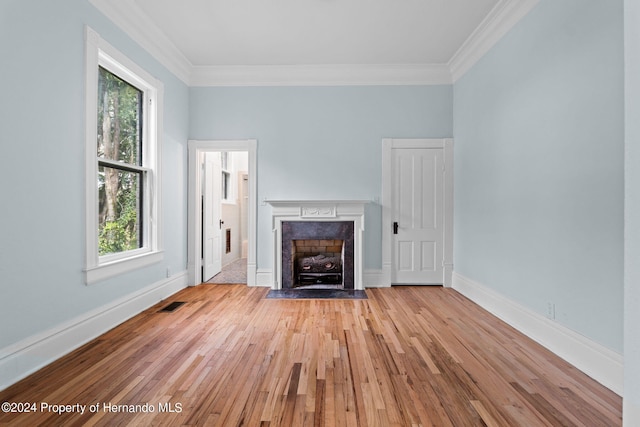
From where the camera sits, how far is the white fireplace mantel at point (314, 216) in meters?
4.63

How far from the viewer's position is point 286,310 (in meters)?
3.75

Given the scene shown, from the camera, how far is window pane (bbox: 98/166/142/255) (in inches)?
123

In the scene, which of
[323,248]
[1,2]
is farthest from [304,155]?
[1,2]

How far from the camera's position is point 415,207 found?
485 centimetres

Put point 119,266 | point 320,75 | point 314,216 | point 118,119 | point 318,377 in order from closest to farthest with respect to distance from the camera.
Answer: point 318,377 < point 119,266 < point 118,119 < point 314,216 < point 320,75

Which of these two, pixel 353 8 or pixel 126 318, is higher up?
pixel 353 8

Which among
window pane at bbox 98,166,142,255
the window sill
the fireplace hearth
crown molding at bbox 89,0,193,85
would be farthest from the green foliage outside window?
the fireplace hearth

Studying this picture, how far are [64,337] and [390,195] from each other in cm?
392

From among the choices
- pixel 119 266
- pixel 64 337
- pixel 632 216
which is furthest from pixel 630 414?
pixel 119 266

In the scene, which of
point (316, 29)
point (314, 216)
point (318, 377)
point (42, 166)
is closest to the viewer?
point (318, 377)

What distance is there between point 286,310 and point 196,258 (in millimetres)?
1799

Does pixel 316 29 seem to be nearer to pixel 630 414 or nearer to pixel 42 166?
pixel 42 166

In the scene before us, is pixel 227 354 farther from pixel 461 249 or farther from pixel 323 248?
pixel 461 249

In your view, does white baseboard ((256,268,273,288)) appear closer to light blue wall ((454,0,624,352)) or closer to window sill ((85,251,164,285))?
window sill ((85,251,164,285))
